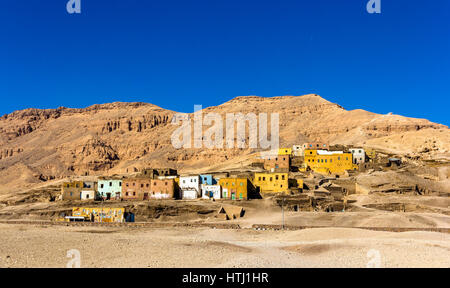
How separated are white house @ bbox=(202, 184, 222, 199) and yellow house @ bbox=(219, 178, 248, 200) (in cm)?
58

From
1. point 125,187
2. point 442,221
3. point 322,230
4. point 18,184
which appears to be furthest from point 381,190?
point 18,184

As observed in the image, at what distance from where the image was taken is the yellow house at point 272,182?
5528cm

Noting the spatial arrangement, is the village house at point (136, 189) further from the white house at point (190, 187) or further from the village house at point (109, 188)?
the white house at point (190, 187)

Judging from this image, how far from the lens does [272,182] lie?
5603 cm

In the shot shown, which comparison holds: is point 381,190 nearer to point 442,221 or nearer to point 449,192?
point 449,192

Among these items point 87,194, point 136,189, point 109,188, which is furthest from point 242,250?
point 87,194

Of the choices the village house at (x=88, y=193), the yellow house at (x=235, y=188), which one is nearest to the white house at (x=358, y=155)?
the yellow house at (x=235, y=188)

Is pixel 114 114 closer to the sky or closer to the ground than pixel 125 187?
closer to the sky

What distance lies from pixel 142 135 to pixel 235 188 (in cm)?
10868

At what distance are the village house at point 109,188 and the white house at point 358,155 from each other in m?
34.9

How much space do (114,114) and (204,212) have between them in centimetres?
13941
